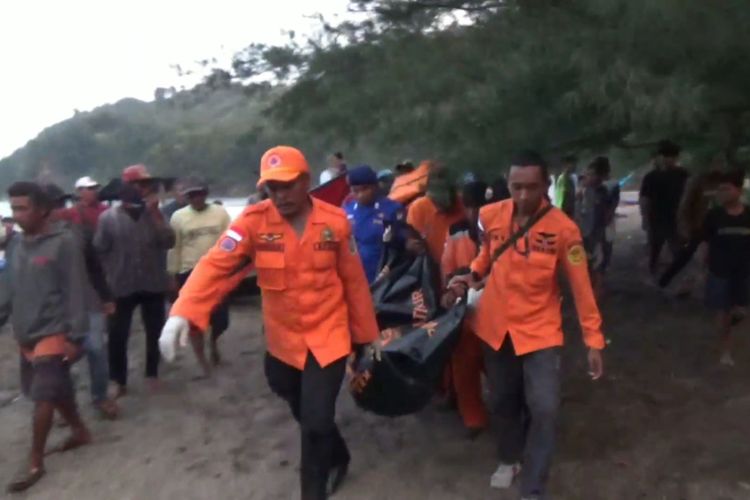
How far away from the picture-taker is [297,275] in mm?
5332

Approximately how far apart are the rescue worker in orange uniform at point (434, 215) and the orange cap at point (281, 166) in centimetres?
162

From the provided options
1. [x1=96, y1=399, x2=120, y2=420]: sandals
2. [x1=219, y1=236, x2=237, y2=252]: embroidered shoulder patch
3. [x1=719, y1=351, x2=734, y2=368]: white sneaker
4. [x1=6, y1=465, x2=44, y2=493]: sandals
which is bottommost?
[x1=719, y1=351, x2=734, y2=368]: white sneaker

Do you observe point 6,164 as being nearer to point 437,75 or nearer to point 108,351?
point 108,351

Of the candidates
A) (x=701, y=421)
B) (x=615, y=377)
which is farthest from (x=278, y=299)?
(x=615, y=377)

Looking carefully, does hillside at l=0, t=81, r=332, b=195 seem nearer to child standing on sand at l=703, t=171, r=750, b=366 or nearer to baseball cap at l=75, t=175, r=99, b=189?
baseball cap at l=75, t=175, r=99, b=189

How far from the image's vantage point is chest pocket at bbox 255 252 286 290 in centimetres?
531

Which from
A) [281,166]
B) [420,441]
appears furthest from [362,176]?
[281,166]

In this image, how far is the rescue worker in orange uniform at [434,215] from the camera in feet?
22.4

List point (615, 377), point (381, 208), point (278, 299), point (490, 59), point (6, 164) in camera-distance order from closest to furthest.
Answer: point (278, 299)
point (490, 59)
point (381, 208)
point (615, 377)
point (6, 164)

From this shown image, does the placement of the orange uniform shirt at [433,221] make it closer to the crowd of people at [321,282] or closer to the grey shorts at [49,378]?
the crowd of people at [321,282]

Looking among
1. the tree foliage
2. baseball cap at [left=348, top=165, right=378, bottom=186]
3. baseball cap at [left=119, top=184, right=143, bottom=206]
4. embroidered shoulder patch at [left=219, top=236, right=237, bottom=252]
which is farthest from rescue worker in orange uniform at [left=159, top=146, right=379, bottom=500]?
baseball cap at [left=119, top=184, right=143, bottom=206]

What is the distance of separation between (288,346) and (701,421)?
2.97 m

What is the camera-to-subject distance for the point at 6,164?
37.5 ft

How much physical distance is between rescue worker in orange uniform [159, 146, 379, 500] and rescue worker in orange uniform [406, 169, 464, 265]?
4.44 ft
